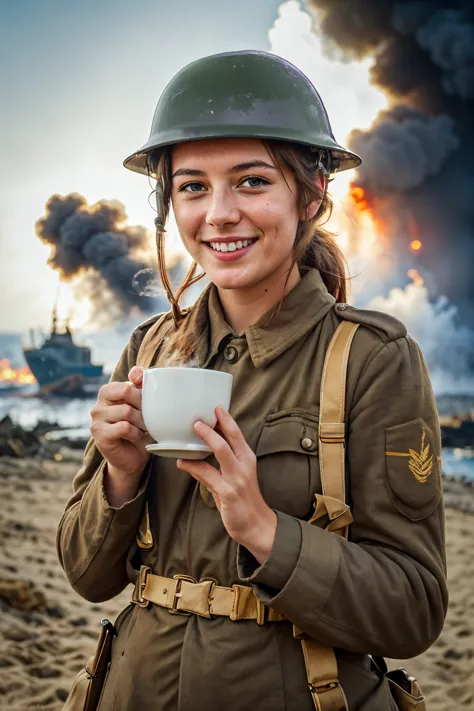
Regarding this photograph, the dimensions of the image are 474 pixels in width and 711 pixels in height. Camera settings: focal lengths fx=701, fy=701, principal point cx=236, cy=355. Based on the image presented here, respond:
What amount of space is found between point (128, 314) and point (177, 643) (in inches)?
367

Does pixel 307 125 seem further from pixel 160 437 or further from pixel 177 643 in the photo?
pixel 177 643

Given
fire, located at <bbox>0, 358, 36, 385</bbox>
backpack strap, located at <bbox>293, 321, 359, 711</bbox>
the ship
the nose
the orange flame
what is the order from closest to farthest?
1. backpack strap, located at <bbox>293, 321, 359, 711</bbox>
2. the nose
3. fire, located at <bbox>0, 358, 36, 385</bbox>
4. the ship
5. the orange flame

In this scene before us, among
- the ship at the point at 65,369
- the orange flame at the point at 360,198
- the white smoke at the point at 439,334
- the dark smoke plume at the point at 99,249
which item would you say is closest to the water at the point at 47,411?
the ship at the point at 65,369

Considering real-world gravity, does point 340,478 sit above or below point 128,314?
below

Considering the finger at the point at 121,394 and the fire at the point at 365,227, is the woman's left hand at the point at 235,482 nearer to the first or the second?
the finger at the point at 121,394

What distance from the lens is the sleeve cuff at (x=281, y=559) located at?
1115 mm

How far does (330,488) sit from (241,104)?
0.71m

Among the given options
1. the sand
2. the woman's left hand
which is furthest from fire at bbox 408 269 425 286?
the woman's left hand

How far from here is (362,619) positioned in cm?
114

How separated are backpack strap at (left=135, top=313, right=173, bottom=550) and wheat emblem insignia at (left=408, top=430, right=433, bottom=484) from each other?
1.64 feet

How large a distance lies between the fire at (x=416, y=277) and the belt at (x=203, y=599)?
1127cm

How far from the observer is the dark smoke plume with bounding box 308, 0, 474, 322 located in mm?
12672

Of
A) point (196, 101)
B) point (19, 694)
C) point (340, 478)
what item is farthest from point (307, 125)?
point (19, 694)

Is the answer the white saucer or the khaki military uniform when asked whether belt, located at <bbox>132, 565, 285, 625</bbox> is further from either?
the white saucer
